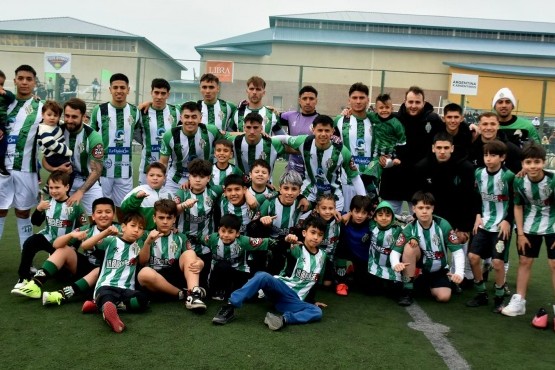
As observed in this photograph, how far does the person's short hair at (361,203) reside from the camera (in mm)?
5406

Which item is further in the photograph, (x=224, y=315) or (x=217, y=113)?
(x=217, y=113)

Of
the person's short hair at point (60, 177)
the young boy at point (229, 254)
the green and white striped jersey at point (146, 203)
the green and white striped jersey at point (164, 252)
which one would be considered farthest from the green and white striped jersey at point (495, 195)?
the person's short hair at point (60, 177)

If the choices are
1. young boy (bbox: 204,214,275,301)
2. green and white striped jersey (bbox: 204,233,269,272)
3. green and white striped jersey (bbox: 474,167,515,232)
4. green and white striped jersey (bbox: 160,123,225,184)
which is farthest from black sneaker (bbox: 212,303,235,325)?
green and white striped jersey (bbox: 474,167,515,232)

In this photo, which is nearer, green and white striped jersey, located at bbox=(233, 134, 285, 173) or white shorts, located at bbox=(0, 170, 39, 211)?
white shorts, located at bbox=(0, 170, 39, 211)

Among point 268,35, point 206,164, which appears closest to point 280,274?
point 206,164

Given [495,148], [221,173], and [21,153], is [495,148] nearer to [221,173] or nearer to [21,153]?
[221,173]

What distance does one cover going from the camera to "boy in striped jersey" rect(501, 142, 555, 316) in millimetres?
4609

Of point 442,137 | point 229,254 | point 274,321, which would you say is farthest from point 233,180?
point 442,137

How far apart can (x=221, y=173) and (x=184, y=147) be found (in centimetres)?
53

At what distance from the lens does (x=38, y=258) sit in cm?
588

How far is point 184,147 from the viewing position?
583 centimetres

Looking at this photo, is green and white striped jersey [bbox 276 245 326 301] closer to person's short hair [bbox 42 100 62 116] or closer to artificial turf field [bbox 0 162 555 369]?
artificial turf field [bbox 0 162 555 369]

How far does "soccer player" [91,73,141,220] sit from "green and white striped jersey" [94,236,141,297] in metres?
1.48

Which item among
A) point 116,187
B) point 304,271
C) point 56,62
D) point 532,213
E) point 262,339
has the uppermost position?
point 56,62
